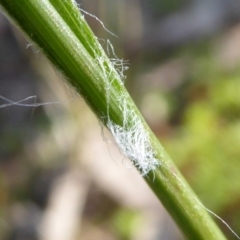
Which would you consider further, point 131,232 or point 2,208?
point 2,208

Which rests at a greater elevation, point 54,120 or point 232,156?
point 54,120

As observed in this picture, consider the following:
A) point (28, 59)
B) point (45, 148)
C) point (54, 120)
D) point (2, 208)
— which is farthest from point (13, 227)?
point (28, 59)

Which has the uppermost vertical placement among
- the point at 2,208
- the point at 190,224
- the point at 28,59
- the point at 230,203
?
the point at 190,224

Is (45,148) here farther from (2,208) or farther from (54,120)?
(2,208)

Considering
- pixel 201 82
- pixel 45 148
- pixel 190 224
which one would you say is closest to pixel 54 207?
pixel 45 148

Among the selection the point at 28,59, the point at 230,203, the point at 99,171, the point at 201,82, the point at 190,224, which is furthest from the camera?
the point at 28,59

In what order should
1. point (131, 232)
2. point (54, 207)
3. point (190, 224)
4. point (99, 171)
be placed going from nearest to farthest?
point (190, 224)
point (131, 232)
point (54, 207)
point (99, 171)
